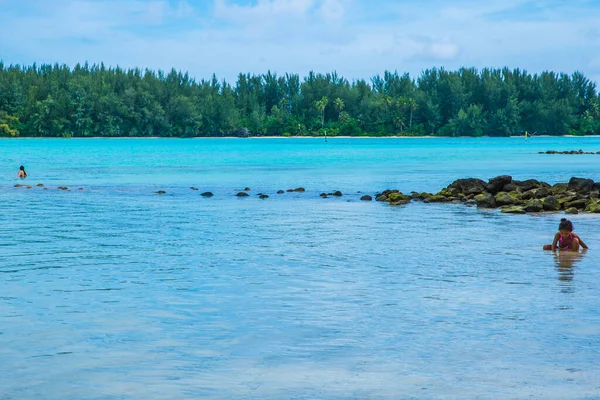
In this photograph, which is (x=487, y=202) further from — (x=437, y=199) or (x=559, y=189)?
(x=559, y=189)

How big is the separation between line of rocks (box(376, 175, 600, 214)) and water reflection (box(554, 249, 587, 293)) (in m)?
11.7

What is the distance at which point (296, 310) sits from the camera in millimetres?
14086

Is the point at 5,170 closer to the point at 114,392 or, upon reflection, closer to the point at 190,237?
the point at 190,237

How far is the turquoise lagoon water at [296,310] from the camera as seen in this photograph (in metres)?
10.2

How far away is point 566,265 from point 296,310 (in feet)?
26.0

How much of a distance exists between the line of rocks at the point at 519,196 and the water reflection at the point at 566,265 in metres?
11.7

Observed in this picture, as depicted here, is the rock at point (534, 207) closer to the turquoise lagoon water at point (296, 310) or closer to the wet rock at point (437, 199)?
the turquoise lagoon water at point (296, 310)

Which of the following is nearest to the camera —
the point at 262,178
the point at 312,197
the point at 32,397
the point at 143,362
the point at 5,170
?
the point at 32,397

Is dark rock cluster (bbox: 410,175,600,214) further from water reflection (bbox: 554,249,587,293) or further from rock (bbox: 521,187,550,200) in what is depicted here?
water reflection (bbox: 554,249,587,293)

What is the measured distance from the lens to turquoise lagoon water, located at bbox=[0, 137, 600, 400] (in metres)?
10.2

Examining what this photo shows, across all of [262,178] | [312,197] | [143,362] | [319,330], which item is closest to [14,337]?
[143,362]

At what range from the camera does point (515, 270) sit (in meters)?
18.4

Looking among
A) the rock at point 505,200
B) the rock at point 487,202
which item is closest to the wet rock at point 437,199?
the rock at point 487,202

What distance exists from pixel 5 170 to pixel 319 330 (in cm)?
6298
